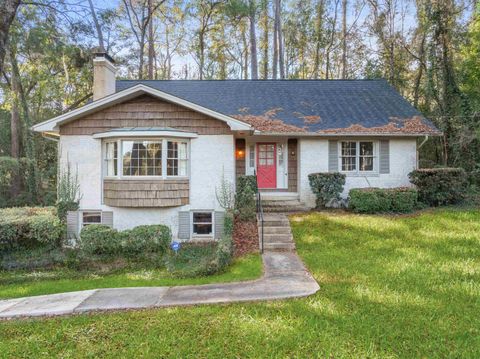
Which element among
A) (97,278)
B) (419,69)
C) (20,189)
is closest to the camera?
(97,278)

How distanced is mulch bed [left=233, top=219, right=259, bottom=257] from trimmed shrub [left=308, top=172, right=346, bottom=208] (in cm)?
291

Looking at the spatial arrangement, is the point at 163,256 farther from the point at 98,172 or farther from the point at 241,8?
the point at 241,8

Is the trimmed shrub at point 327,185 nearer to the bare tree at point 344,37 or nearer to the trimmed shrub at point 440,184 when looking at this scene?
the trimmed shrub at point 440,184

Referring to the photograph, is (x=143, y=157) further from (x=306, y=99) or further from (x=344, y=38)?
(x=344, y=38)

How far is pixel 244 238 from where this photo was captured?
8625mm

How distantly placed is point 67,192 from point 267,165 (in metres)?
7.17

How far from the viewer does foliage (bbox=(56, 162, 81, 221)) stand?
9203mm

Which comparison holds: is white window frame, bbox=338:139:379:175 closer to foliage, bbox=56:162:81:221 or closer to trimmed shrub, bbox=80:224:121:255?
trimmed shrub, bbox=80:224:121:255

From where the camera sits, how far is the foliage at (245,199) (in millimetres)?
9789

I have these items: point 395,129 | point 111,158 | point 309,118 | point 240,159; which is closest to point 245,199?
point 240,159

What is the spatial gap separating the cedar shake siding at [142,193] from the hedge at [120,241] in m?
1.05

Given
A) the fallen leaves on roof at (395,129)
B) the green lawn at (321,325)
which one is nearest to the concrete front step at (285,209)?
the fallen leaves on roof at (395,129)

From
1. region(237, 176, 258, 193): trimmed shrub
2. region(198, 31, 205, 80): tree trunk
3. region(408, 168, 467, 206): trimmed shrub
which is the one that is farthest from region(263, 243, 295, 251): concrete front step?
region(198, 31, 205, 80): tree trunk

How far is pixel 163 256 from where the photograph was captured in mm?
8039
